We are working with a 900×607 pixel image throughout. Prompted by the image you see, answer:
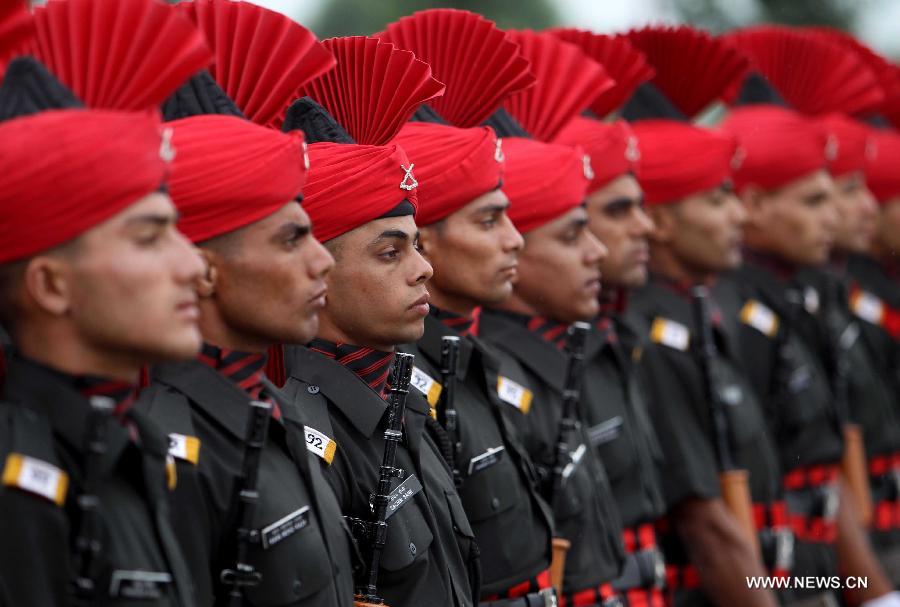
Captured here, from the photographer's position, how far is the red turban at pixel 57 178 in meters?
4.02

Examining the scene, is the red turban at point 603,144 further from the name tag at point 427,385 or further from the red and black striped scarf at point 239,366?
the red and black striped scarf at point 239,366

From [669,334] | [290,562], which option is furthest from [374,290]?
[669,334]

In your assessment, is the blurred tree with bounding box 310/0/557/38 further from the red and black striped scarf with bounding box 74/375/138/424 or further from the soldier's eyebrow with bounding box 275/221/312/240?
the red and black striped scarf with bounding box 74/375/138/424

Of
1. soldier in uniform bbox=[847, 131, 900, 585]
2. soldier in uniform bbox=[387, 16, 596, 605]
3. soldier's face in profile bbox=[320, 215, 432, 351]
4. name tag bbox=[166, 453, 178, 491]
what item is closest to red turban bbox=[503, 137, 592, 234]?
soldier in uniform bbox=[387, 16, 596, 605]

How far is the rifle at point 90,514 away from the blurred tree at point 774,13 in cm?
1670

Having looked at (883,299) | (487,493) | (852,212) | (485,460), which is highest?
(852,212)

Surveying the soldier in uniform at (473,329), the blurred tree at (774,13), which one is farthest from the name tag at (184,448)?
the blurred tree at (774,13)

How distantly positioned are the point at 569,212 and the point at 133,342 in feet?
12.2

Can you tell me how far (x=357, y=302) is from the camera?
5762 millimetres

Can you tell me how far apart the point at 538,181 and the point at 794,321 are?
12.9 feet

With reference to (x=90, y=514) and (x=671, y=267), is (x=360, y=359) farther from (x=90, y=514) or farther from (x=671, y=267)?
(x=671, y=267)

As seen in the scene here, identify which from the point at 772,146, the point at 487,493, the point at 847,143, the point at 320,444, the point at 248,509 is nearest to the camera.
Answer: the point at 248,509

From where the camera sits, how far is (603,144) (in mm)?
8305

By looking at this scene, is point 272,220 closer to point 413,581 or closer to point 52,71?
point 52,71
